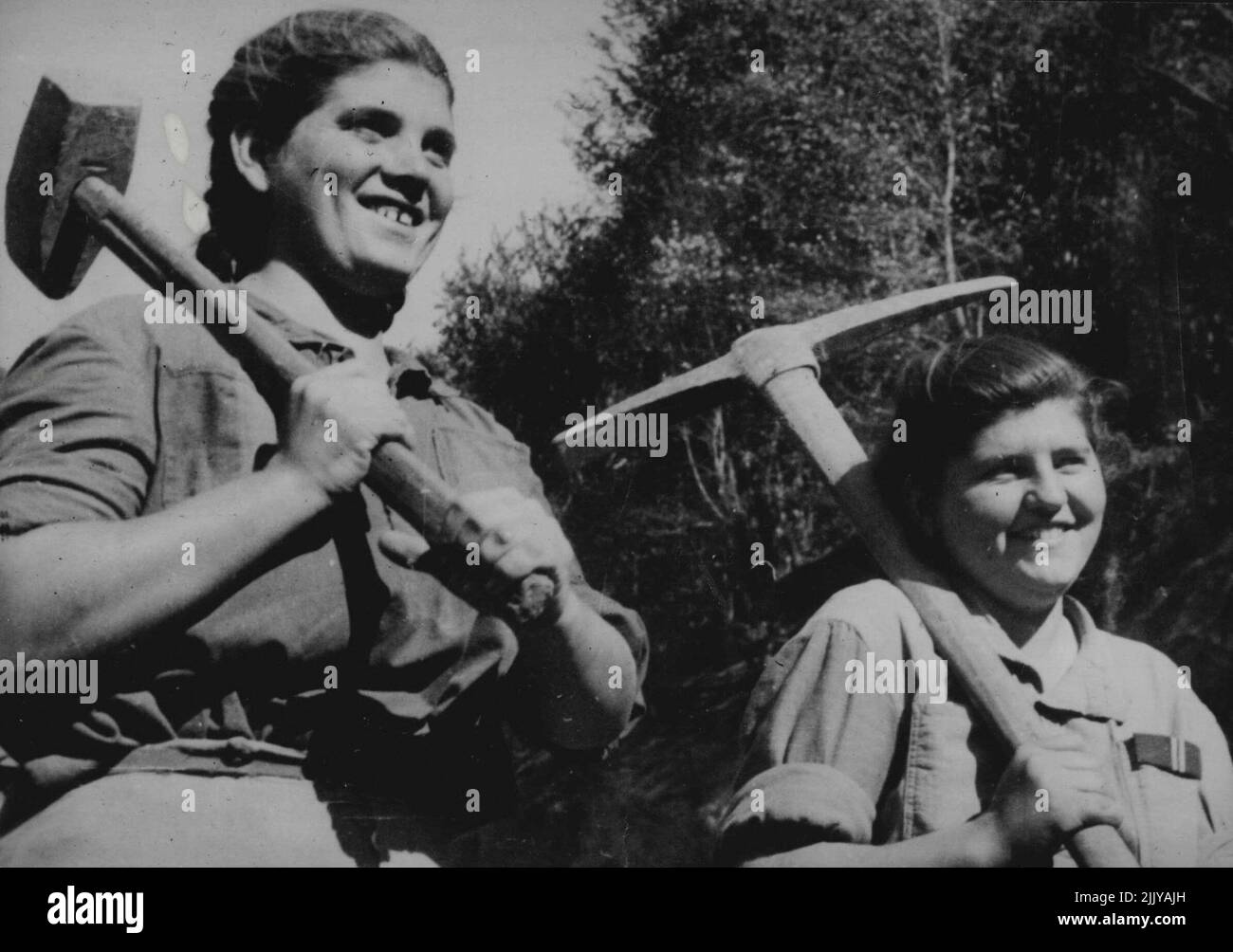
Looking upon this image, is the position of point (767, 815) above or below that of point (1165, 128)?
below

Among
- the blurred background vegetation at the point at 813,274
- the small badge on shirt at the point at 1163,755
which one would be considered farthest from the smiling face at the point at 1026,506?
the blurred background vegetation at the point at 813,274

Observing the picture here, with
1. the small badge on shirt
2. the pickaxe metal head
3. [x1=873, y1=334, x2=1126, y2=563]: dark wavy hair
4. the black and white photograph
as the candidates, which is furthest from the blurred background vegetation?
the small badge on shirt

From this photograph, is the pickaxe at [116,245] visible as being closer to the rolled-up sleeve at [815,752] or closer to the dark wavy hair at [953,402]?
the rolled-up sleeve at [815,752]

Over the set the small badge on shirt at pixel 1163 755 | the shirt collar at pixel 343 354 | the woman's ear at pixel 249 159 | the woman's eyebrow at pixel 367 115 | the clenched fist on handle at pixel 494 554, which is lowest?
the small badge on shirt at pixel 1163 755

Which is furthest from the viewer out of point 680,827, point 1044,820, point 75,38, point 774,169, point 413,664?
point 774,169

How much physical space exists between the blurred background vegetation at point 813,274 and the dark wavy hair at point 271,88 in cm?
46

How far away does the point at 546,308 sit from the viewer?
303 cm

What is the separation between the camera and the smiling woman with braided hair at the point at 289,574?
2.07m

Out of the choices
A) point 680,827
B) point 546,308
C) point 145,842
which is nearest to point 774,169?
point 546,308

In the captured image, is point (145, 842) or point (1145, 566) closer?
point (145, 842)

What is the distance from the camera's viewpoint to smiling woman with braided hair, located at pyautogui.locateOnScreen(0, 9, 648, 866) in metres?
2.07
